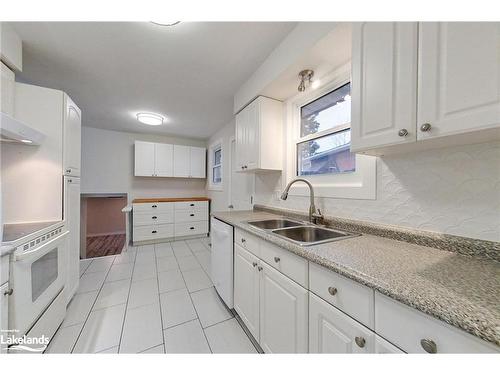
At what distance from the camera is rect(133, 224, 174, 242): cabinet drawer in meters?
3.42

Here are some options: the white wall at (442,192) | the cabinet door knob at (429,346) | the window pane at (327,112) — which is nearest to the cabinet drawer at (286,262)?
the cabinet door knob at (429,346)

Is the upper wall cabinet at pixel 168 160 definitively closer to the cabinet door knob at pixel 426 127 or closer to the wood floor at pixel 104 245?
the wood floor at pixel 104 245

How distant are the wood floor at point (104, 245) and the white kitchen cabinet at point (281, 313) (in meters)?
3.10

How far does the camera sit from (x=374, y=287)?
57 cm

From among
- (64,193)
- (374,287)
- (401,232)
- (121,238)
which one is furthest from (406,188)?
(121,238)

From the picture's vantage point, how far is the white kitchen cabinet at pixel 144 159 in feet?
12.4

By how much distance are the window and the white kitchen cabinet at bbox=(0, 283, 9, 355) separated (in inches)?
82.4

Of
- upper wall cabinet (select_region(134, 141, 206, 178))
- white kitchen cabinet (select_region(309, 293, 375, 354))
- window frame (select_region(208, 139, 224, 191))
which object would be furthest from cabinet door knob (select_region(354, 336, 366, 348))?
upper wall cabinet (select_region(134, 141, 206, 178))

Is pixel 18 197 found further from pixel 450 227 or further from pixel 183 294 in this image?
pixel 450 227

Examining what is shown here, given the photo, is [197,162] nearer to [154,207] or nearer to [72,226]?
[154,207]

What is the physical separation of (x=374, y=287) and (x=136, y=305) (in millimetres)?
2033

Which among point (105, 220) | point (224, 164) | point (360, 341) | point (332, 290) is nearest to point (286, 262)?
point (332, 290)

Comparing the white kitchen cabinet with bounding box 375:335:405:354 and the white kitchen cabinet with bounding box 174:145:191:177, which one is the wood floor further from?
the white kitchen cabinet with bounding box 375:335:405:354

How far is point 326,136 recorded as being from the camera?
1604 mm
